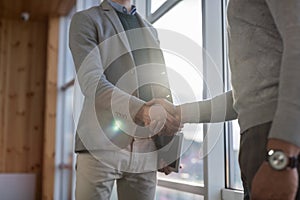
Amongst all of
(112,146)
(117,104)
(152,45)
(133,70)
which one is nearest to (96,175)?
(112,146)

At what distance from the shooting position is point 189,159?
199 centimetres

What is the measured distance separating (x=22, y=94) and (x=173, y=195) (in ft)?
12.8

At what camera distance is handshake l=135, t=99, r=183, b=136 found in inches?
57.3

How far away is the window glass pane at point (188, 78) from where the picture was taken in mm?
1736

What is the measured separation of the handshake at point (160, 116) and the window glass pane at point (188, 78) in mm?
135

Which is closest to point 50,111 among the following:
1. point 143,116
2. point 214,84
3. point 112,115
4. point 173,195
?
point 173,195

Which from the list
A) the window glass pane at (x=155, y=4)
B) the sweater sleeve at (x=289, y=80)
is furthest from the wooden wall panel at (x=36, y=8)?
the sweater sleeve at (x=289, y=80)

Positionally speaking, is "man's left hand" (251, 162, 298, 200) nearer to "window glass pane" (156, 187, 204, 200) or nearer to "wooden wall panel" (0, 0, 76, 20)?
"window glass pane" (156, 187, 204, 200)

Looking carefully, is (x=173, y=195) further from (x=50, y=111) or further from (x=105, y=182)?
(x=50, y=111)

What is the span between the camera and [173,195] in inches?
93.4

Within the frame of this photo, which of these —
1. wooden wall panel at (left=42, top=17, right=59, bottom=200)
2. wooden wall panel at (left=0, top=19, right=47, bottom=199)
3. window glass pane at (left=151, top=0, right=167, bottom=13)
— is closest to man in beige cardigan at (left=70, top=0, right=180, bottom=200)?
window glass pane at (left=151, top=0, right=167, bottom=13)

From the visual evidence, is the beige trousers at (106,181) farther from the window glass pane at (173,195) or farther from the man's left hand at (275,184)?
the man's left hand at (275,184)

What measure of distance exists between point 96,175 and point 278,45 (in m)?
0.90

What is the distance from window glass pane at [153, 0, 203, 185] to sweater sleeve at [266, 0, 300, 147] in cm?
87
